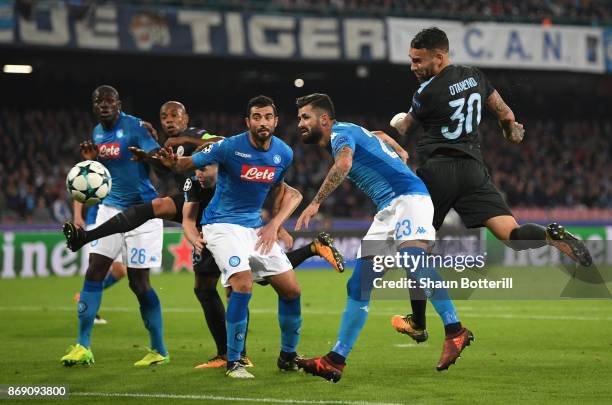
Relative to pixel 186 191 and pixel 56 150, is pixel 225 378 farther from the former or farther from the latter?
pixel 56 150

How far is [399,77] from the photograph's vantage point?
Result: 33.7 meters

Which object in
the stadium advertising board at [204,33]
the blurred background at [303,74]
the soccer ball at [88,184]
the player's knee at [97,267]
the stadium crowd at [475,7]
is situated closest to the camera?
the soccer ball at [88,184]

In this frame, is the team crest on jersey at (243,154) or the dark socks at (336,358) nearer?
the dark socks at (336,358)

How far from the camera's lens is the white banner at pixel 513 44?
2722 cm

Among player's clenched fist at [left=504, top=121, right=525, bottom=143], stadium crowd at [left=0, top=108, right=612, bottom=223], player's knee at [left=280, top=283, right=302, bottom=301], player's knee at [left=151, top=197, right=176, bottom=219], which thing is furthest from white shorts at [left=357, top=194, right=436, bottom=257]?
stadium crowd at [left=0, top=108, right=612, bottom=223]

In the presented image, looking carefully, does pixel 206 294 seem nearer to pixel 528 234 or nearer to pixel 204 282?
pixel 204 282

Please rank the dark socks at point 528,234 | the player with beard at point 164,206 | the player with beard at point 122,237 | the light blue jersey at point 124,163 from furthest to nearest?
the light blue jersey at point 124,163
the player with beard at point 122,237
the player with beard at point 164,206
the dark socks at point 528,234

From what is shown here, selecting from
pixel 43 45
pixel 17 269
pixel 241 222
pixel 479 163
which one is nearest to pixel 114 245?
pixel 241 222

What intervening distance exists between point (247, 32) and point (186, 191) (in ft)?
57.0

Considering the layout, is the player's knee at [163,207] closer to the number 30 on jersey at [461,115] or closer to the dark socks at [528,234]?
the number 30 on jersey at [461,115]

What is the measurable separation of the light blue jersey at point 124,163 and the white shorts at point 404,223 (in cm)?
271

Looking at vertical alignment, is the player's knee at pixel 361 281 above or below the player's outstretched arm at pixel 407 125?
below

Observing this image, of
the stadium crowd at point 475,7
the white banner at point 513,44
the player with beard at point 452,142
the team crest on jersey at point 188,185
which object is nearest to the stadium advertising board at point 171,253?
the white banner at point 513,44

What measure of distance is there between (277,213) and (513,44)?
68.0ft
